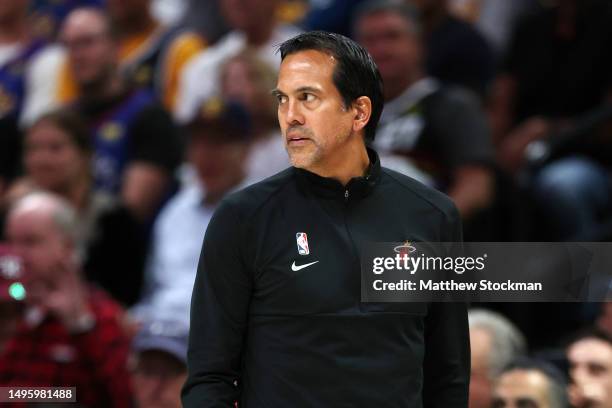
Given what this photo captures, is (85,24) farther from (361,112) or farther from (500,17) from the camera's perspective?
(361,112)

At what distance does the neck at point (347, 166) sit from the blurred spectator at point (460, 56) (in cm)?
377

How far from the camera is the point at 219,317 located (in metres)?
2.46

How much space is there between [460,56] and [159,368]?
264 cm

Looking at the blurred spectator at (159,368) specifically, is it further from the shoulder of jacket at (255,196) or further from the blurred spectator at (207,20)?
the blurred spectator at (207,20)

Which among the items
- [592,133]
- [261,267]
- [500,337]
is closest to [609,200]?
[592,133]

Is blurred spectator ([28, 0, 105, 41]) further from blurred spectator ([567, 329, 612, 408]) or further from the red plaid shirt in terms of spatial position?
blurred spectator ([567, 329, 612, 408])

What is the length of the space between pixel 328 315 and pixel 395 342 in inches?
5.9

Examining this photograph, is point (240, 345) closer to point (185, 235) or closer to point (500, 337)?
point (500, 337)

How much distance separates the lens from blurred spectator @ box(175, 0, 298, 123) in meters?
6.41

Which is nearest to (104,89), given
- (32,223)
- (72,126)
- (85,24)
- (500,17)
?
(85,24)

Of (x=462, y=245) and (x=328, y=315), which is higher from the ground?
(x=462, y=245)

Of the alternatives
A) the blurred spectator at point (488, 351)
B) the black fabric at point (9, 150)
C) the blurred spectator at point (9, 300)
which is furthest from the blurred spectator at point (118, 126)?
the blurred spectator at point (488, 351)

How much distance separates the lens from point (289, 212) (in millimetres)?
2520

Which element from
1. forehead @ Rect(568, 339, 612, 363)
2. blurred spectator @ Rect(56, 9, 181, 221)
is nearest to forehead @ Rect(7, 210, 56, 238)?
blurred spectator @ Rect(56, 9, 181, 221)
